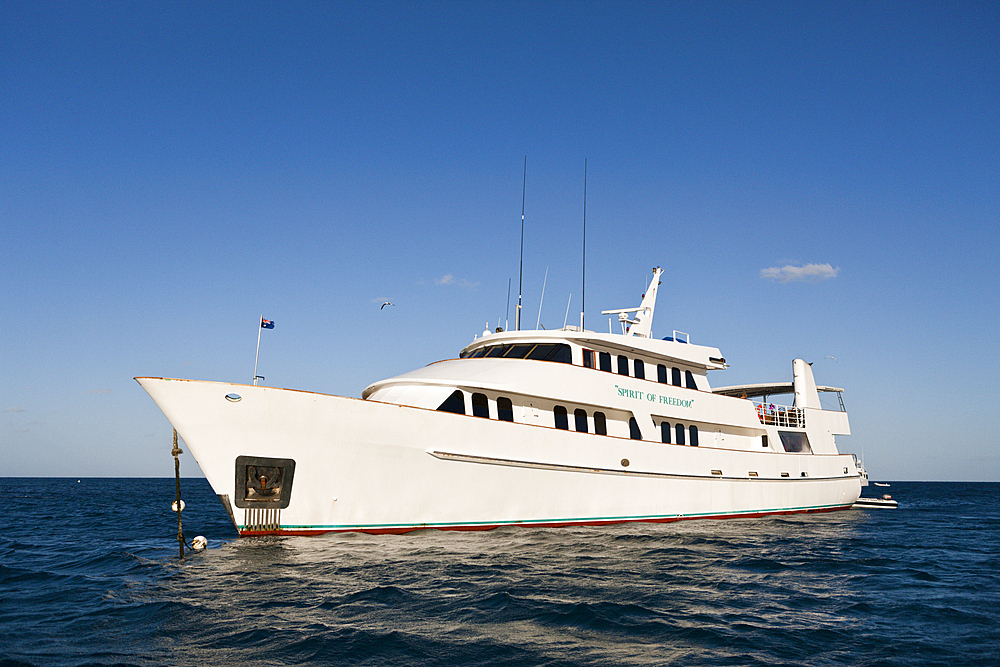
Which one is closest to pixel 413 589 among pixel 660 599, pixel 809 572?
pixel 660 599

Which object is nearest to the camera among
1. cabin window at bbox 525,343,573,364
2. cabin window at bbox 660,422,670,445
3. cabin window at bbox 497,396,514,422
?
cabin window at bbox 497,396,514,422

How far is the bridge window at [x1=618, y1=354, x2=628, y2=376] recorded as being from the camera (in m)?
17.9

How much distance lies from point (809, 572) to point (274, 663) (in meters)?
10.0

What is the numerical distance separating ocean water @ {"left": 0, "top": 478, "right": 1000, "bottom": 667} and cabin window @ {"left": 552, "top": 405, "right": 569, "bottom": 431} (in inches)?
115

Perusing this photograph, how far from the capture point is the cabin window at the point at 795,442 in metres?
22.6

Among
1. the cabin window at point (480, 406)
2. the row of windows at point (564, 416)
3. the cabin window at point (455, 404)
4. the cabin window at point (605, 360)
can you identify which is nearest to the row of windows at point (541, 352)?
the cabin window at point (605, 360)

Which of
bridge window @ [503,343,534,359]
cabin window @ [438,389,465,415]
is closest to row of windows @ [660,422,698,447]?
bridge window @ [503,343,534,359]

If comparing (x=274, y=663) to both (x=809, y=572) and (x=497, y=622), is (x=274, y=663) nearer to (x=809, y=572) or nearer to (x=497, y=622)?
(x=497, y=622)

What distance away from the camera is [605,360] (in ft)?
57.6

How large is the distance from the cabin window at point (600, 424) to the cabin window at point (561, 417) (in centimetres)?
108

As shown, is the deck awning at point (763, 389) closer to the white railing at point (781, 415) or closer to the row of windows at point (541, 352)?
the white railing at point (781, 415)

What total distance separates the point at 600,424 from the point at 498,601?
9.10 meters

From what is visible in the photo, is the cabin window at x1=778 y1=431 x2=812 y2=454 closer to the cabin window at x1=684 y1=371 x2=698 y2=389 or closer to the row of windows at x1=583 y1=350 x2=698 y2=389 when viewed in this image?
the cabin window at x1=684 y1=371 x2=698 y2=389

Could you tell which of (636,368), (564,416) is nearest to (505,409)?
(564,416)
